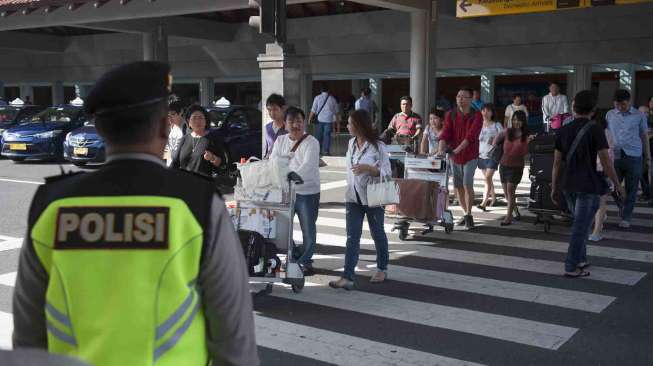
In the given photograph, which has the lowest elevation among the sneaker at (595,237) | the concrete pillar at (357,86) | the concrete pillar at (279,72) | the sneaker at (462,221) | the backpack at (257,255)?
the sneaker at (595,237)

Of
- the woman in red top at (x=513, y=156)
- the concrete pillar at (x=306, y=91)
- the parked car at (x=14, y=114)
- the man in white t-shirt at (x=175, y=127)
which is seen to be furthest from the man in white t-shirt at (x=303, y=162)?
the concrete pillar at (x=306, y=91)

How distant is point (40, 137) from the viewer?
1961 cm

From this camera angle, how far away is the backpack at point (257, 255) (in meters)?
6.52

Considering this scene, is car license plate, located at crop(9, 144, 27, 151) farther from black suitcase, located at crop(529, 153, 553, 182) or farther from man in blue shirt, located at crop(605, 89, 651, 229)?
man in blue shirt, located at crop(605, 89, 651, 229)

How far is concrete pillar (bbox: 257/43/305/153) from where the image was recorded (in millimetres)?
9406

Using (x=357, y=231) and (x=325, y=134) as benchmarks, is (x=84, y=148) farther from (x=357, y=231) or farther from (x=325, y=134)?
(x=357, y=231)

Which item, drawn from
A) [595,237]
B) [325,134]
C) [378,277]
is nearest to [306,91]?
[325,134]

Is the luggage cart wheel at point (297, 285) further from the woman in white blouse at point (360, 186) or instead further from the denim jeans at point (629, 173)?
the denim jeans at point (629, 173)

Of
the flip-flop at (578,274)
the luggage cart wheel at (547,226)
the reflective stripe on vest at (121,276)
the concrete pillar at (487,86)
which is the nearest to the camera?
the reflective stripe on vest at (121,276)

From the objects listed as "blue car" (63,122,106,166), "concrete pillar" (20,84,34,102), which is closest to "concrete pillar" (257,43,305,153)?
"blue car" (63,122,106,166)

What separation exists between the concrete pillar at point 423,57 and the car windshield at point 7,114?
12714 mm

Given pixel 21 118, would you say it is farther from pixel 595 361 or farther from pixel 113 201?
pixel 113 201

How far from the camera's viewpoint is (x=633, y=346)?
17.3ft

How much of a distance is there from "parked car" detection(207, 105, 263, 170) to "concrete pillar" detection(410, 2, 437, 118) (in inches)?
209
